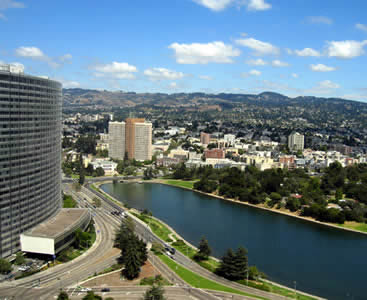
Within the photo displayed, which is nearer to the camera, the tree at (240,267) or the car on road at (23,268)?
the car on road at (23,268)

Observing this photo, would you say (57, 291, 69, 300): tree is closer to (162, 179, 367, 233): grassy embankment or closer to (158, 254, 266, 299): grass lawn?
(158, 254, 266, 299): grass lawn

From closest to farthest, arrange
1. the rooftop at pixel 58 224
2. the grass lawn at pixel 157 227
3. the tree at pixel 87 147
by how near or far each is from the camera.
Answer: the rooftop at pixel 58 224 → the grass lawn at pixel 157 227 → the tree at pixel 87 147

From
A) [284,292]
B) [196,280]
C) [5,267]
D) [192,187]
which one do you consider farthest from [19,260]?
[192,187]

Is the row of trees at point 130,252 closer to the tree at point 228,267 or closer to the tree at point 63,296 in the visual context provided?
the tree at point 63,296

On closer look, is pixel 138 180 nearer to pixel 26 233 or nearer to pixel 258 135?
pixel 26 233

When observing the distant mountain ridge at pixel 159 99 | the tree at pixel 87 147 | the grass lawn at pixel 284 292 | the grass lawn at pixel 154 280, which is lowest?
the grass lawn at pixel 284 292

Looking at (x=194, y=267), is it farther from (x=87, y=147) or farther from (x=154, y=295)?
Answer: (x=87, y=147)

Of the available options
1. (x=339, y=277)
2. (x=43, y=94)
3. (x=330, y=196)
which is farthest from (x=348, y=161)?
(x=43, y=94)

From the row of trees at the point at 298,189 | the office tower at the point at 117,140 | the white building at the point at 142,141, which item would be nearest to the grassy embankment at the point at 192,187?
the row of trees at the point at 298,189
